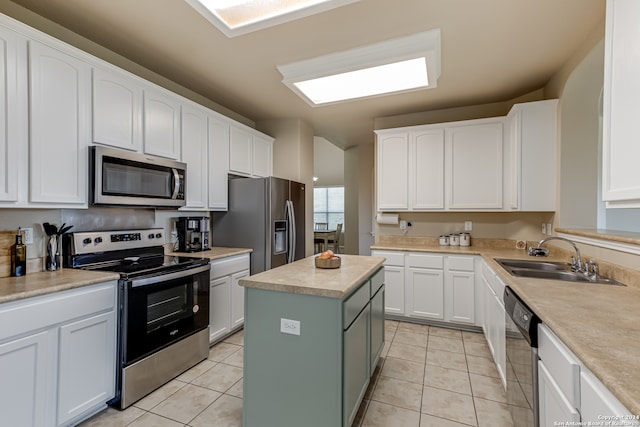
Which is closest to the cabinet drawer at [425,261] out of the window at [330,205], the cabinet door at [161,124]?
the cabinet door at [161,124]

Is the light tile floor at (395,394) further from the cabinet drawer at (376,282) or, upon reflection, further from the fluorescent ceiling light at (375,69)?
the fluorescent ceiling light at (375,69)

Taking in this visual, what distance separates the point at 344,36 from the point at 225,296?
258cm

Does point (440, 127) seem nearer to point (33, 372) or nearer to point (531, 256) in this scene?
point (531, 256)

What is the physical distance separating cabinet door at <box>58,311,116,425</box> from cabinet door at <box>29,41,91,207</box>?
2.72 ft

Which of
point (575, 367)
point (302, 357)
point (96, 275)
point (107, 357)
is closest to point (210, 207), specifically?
point (96, 275)

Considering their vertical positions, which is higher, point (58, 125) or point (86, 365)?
point (58, 125)

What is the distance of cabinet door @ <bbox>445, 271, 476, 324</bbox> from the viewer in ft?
10.4

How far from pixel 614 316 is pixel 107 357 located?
8.88 feet

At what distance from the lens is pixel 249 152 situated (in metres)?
3.78

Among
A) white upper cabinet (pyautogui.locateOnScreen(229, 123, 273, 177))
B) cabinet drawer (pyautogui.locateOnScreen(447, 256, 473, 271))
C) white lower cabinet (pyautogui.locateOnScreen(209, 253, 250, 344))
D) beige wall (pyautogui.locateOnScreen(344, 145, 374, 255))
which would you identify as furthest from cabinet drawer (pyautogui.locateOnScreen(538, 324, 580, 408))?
beige wall (pyautogui.locateOnScreen(344, 145, 374, 255))

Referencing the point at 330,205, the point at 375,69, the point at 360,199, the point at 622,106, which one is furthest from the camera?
the point at 330,205

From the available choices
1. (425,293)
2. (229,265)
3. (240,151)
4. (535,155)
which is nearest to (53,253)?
(229,265)

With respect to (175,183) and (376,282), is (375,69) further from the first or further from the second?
Answer: (175,183)

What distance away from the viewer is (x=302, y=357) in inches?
61.5
